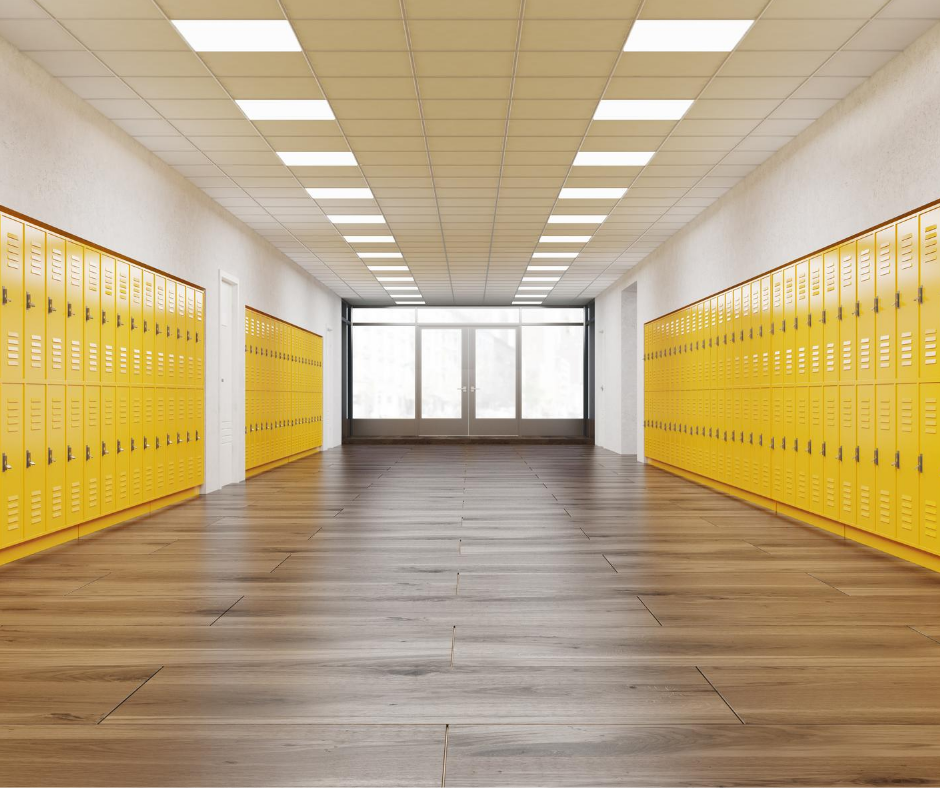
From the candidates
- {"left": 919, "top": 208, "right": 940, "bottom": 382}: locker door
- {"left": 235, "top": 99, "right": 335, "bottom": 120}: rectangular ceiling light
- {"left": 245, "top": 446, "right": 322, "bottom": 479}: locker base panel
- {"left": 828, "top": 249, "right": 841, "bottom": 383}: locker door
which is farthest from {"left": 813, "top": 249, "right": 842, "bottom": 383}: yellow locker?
Result: {"left": 245, "top": 446, "right": 322, "bottom": 479}: locker base panel

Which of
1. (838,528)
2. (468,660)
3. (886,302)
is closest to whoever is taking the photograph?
(468,660)

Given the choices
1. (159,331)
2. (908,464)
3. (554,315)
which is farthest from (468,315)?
(908,464)

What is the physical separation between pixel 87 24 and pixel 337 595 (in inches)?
130

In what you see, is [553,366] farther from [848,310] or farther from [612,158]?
[848,310]

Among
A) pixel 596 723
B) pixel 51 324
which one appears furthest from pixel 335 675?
pixel 51 324

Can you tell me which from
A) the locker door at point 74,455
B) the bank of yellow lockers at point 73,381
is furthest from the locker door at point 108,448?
the locker door at point 74,455

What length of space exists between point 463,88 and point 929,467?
11.8ft

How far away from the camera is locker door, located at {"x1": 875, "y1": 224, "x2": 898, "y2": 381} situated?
4.62 m

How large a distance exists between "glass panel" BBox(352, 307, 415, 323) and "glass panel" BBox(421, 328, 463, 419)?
556 mm

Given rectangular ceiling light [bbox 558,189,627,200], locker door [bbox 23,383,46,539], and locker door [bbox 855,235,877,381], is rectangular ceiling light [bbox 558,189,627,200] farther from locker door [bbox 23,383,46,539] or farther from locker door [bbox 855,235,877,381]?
locker door [bbox 23,383,46,539]

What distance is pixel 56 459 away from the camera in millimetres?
4844

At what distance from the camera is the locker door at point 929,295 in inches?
165

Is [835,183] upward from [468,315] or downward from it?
downward

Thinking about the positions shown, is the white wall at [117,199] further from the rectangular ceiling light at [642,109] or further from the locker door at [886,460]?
the locker door at [886,460]
